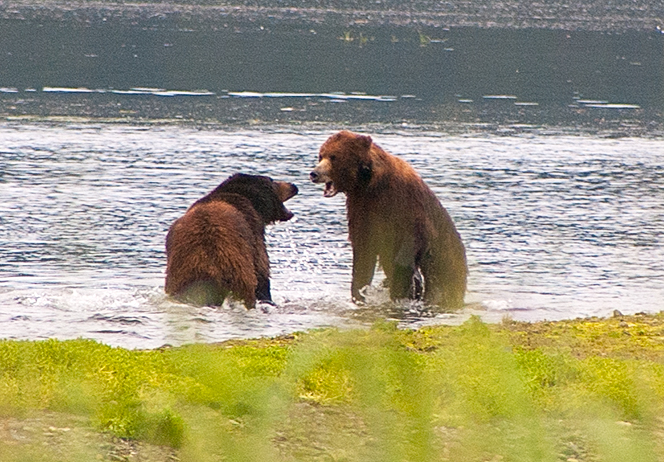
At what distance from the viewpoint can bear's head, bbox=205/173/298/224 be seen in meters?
9.60

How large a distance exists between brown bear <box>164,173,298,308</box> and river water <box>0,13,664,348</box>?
22 cm

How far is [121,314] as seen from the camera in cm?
934

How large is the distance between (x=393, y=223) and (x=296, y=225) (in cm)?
530

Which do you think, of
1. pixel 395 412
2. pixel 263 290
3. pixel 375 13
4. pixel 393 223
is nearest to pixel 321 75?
pixel 393 223

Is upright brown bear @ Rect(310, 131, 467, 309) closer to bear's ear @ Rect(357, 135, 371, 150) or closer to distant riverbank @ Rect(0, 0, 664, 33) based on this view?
bear's ear @ Rect(357, 135, 371, 150)

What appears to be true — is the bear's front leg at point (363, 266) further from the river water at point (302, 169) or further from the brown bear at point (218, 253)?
the brown bear at point (218, 253)

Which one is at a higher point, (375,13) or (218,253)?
(218,253)

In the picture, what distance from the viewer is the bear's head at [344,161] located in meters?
9.38

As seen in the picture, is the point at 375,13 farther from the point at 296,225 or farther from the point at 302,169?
the point at 296,225

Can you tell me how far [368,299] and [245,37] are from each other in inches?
2000

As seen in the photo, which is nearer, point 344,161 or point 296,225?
point 344,161

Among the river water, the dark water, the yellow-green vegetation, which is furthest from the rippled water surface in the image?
the dark water

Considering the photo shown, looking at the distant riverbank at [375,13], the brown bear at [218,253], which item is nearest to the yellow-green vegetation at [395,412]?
the brown bear at [218,253]

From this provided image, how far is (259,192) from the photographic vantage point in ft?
31.8
